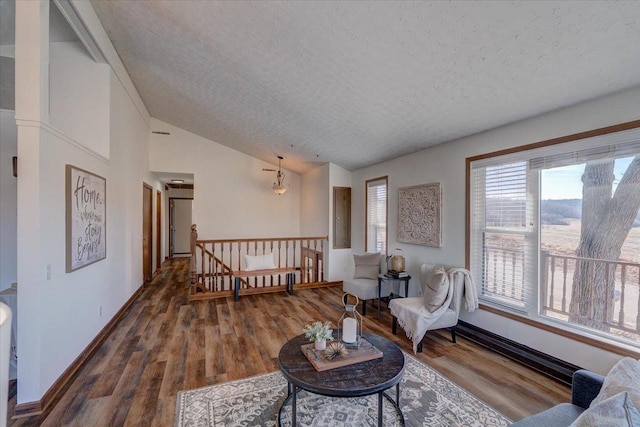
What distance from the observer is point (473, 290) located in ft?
10.6

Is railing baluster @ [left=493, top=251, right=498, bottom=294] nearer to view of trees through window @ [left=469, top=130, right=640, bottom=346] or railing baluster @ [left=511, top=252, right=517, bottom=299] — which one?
view of trees through window @ [left=469, top=130, right=640, bottom=346]

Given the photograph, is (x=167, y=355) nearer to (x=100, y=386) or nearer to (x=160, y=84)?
(x=100, y=386)

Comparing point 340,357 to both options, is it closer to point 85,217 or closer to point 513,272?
point 513,272

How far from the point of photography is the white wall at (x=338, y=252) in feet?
19.3

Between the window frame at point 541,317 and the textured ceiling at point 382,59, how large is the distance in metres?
0.31

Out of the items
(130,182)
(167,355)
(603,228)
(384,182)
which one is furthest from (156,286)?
(603,228)

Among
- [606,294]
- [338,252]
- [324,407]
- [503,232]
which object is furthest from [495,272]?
[338,252]

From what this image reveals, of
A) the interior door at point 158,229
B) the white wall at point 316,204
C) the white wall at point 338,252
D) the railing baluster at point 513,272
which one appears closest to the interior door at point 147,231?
the interior door at point 158,229

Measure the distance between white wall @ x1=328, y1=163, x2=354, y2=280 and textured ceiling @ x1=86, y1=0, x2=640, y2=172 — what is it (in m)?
1.51

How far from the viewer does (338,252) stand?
5.97m

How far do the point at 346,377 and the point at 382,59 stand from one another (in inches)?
97.9

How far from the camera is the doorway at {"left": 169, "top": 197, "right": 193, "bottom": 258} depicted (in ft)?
33.2

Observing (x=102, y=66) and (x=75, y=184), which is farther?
(x=102, y=66)

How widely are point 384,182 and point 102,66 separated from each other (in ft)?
14.4
